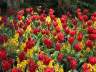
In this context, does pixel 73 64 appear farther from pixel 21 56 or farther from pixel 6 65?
pixel 6 65

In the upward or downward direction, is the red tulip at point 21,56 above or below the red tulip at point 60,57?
above

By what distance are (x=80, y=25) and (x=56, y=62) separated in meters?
2.26

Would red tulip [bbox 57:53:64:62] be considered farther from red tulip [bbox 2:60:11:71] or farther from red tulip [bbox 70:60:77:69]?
red tulip [bbox 2:60:11:71]

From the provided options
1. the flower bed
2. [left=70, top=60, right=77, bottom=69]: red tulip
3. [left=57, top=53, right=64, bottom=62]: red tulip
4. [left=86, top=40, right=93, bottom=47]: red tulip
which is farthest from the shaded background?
[left=70, top=60, right=77, bottom=69]: red tulip

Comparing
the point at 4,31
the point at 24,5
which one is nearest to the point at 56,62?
the point at 4,31

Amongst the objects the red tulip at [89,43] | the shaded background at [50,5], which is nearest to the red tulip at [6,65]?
the red tulip at [89,43]

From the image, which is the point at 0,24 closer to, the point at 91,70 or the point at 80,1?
the point at 91,70

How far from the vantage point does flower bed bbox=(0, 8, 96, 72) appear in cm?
528

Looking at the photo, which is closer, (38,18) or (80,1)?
(38,18)

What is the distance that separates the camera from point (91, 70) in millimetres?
5500

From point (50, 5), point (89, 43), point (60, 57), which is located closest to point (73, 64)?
point (60, 57)

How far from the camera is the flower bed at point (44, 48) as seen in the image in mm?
5282

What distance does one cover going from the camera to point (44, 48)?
6195mm

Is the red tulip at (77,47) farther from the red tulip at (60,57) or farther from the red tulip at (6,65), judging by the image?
the red tulip at (6,65)
